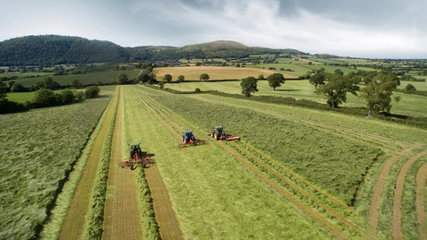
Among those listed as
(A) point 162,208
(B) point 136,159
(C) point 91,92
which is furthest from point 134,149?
(C) point 91,92

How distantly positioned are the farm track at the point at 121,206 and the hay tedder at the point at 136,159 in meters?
0.68

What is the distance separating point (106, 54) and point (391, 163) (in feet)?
702

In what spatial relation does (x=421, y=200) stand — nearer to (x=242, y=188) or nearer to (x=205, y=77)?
(x=242, y=188)

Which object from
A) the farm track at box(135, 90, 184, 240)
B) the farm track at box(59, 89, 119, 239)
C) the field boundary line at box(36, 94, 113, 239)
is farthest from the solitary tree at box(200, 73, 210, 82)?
the farm track at box(135, 90, 184, 240)

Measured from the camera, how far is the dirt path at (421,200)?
11.2 metres

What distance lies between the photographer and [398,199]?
1416cm

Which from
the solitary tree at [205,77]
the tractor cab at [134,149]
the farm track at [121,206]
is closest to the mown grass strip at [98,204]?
the farm track at [121,206]

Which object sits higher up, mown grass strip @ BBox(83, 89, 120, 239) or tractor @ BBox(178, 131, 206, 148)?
tractor @ BBox(178, 131, 206, 148)

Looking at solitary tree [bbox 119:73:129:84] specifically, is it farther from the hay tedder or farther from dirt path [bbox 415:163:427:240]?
dirt path [bbox 415:163:427:240]

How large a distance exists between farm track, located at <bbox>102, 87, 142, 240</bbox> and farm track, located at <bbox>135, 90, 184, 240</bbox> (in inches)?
47.5

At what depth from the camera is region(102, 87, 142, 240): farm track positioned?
1130 centimetres

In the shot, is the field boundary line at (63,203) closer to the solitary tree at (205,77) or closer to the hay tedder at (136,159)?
the hay tedder at (136,159)

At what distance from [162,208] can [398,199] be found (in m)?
16.9

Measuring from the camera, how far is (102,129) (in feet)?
109
